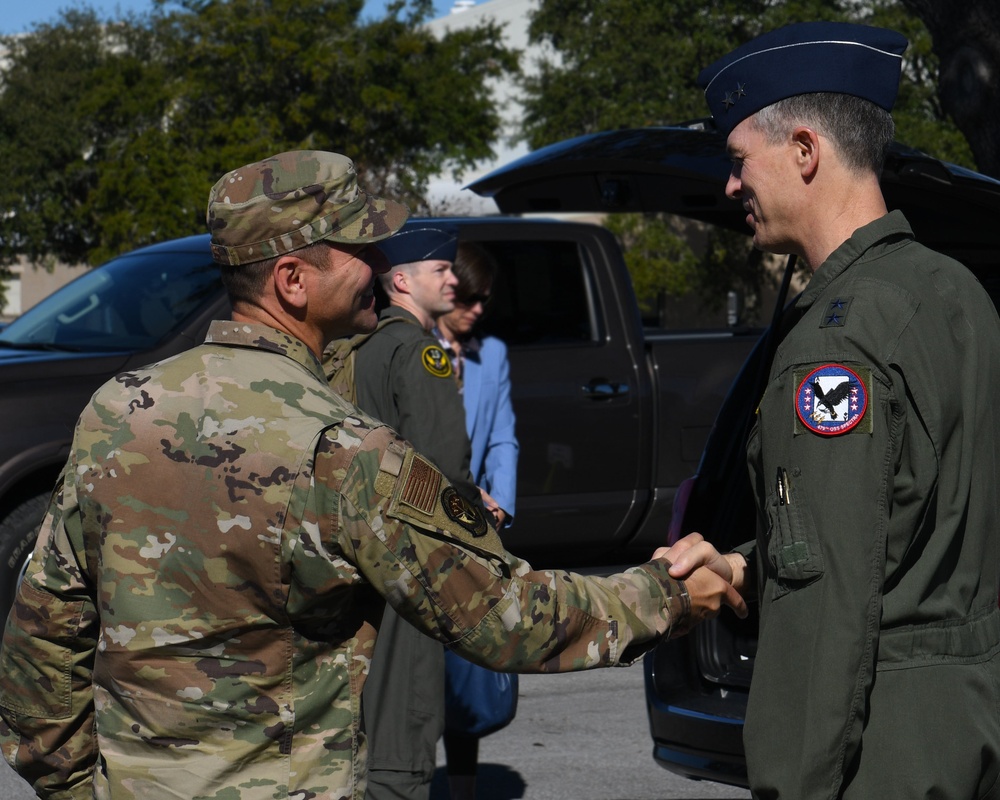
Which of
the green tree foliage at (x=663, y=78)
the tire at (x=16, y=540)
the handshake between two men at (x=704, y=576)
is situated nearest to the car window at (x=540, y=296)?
the tire at (x=16, y=540)

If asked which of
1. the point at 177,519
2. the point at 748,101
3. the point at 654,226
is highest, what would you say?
the point at 654,226

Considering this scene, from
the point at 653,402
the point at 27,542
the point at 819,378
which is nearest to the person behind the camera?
the point at 819,378

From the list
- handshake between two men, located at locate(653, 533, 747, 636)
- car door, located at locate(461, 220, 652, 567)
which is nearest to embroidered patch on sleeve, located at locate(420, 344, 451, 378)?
handshake between two men, located at locate(653, 533, 747, 636)

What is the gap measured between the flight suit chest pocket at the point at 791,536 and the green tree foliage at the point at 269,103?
3135 cm

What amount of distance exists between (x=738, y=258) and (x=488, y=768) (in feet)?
102

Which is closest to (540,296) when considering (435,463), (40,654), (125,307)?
Answer: (125,307)

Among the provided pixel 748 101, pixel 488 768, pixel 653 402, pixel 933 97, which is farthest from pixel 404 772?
pixel 933 97

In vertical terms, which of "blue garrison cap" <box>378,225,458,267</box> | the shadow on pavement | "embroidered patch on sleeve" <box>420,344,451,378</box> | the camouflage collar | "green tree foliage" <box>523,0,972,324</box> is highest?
"green tree foliage" <box>523,0,972,324</box>

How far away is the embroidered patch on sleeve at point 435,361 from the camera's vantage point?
451 cm

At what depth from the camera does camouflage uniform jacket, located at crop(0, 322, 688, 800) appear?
217 cm

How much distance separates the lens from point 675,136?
13.2ft

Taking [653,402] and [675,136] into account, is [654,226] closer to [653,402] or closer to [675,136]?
[653,402]

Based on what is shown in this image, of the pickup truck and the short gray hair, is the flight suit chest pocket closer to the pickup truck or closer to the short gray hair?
the short gray hair

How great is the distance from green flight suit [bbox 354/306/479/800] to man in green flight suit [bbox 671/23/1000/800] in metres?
2.16
